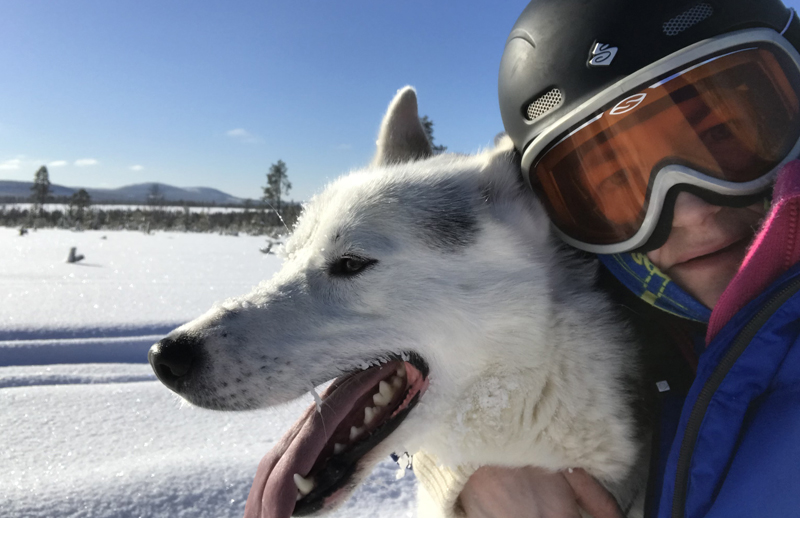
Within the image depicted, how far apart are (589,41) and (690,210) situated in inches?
21.3

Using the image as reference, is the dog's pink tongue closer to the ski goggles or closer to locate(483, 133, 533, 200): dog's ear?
locate(483, 133, 533, 200): dog's ear

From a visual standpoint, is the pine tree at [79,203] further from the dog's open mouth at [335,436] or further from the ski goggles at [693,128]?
the ski goggles at [693,128]

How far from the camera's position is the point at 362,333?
1.34 meters

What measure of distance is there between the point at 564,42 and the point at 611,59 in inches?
6.2

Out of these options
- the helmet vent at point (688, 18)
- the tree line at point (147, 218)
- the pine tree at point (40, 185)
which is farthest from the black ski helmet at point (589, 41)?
the tree line at point (147, 218)

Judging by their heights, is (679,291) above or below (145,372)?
above

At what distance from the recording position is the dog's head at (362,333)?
129 cm

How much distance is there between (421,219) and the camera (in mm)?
1423

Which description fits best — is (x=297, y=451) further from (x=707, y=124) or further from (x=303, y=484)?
(x=707, y=124)

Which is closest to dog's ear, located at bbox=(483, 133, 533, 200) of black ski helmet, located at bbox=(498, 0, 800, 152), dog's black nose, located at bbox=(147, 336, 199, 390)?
black ski helmet, located at bbox=(498, 0, 800, 152)

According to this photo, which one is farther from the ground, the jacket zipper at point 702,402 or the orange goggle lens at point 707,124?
the orange goggle lens at point 707,124

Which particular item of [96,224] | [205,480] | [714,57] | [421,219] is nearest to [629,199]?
[714,57]

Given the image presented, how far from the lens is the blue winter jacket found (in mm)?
1000
